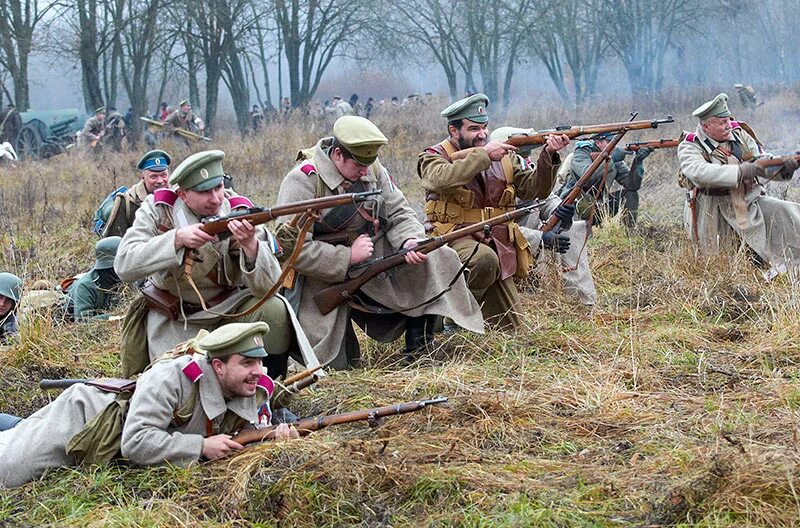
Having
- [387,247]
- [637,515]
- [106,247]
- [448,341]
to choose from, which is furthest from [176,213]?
[106,247]

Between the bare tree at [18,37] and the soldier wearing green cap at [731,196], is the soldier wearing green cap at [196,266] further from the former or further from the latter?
the bare tree at [18,37]

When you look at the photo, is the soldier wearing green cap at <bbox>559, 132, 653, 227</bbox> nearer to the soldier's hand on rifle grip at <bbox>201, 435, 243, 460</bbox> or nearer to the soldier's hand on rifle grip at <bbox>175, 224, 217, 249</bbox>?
the soldier's hand on rifle grip at <bbox>175, 224, 217, 249</bbox>

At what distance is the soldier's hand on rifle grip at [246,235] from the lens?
518 cm

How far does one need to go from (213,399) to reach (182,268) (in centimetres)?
83

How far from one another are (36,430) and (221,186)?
1421 millimetres

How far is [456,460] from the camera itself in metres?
4.78

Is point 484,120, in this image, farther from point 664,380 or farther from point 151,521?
point 151,521

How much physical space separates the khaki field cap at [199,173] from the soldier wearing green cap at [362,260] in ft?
3.46

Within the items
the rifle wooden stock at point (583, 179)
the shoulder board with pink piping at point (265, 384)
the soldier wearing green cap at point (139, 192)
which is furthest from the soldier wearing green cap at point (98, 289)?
the shoulder board with pink piping at point (265, 384)

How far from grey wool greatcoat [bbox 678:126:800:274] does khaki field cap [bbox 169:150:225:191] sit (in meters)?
4.59

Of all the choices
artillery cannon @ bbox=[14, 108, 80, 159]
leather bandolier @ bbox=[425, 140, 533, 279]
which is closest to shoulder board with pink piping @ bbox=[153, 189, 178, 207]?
leather bandolier @ bbox=[425, 140, 533, 279]

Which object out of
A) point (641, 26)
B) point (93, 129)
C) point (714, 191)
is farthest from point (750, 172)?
point (641, 26)

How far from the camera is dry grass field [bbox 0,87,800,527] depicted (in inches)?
166

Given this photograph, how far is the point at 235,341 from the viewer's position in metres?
4.70
